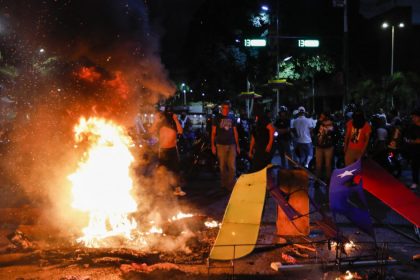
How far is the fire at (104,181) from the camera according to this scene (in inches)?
254

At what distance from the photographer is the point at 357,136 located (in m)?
8.15

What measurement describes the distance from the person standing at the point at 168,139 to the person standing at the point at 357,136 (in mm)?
3318

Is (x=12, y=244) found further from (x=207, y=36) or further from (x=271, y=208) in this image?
(x=207, y=36)

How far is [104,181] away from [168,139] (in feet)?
6.03

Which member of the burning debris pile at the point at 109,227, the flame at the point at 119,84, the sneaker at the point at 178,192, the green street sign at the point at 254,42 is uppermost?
the green street sign at the point at 254,42

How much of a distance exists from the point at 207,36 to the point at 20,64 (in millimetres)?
16302

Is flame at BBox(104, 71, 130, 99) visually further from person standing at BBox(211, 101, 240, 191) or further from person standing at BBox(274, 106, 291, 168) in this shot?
person standing at BBox(274, 106, 291, 168)

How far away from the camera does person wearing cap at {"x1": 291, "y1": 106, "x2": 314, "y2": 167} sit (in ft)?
36.3

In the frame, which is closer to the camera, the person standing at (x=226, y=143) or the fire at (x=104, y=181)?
the fire at (x=104, y=181)

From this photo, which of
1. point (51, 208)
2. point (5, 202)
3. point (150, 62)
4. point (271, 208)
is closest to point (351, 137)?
point (271, 208)

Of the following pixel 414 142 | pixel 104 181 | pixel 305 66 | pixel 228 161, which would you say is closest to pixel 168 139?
pixel 228 161

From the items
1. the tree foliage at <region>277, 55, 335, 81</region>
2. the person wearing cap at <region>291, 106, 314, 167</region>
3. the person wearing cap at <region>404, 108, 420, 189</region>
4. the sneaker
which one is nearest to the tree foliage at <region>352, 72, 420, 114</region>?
the tree foliage at <region>277, 55, 335, 81</region>

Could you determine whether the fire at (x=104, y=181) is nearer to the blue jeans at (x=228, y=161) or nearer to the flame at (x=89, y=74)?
the flame at (x=89, y=74)

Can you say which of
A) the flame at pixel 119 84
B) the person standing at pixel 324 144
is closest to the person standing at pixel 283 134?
the person standing at pixel 324 144
